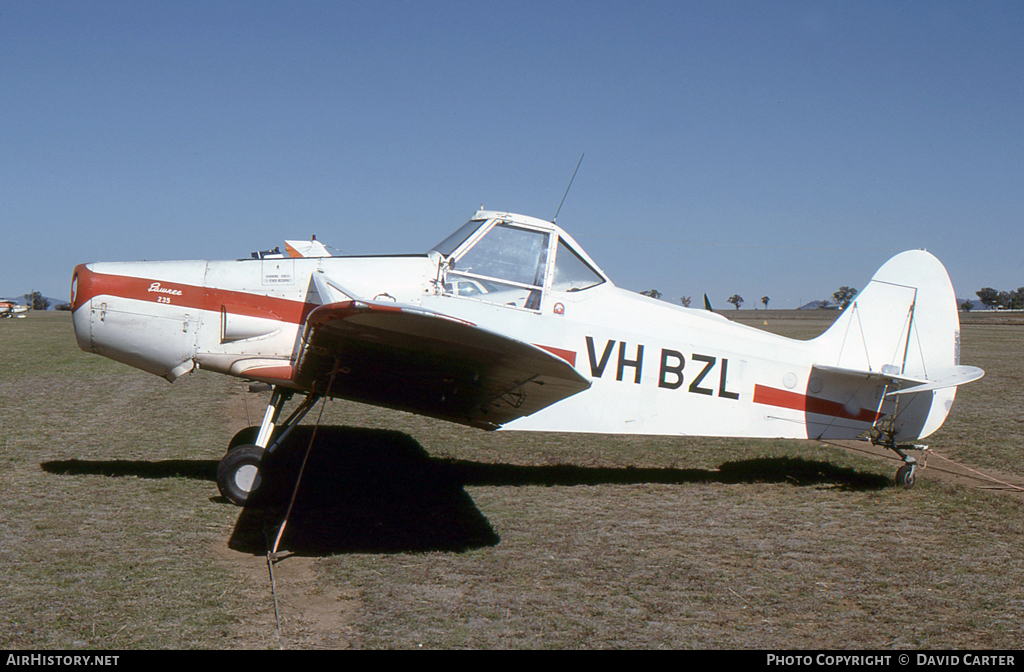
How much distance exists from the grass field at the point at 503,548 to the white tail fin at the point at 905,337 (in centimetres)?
89

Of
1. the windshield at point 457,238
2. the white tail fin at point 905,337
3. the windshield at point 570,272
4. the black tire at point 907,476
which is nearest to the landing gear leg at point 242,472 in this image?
the windshield at point 457,238

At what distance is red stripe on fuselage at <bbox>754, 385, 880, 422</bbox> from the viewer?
21.9 feet

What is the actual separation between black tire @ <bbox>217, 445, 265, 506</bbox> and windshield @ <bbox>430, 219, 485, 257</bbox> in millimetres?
2316

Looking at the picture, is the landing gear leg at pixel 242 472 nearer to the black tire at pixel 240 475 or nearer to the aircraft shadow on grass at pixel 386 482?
the black tire at pixel 240 475

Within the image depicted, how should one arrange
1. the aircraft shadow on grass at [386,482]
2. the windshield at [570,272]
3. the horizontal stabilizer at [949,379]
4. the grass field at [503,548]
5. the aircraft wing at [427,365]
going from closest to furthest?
1. the grass field at [503,548]
2. the aircraft wing at [427,365]
3. the aircraft shadow on grass at [386,482]
4. the windshield at [570,272]
5. the horizontal stabilizer at [949,379]

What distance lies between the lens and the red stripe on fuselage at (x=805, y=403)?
6660 millimetres

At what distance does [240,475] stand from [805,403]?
5.27m

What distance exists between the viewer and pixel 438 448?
8.59 m

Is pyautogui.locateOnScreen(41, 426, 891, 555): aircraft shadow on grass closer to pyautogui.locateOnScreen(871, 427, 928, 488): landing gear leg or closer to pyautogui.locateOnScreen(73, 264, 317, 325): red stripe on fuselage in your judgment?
pyautogui.locateOnScreen(871, 427, 928, 488): landing gear leg

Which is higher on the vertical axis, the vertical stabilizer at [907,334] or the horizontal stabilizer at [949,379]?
the vertical stabilizer at [907,334]

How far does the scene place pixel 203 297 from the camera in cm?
581

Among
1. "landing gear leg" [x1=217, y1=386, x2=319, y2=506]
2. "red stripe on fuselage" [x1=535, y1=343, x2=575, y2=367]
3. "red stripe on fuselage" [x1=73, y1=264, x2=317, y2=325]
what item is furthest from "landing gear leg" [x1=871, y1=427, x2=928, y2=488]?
"red stripe on fuselage" [x1=73, y1=264, x2=317, y2=325]

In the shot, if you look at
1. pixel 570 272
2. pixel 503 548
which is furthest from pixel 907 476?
pixel 503 548
